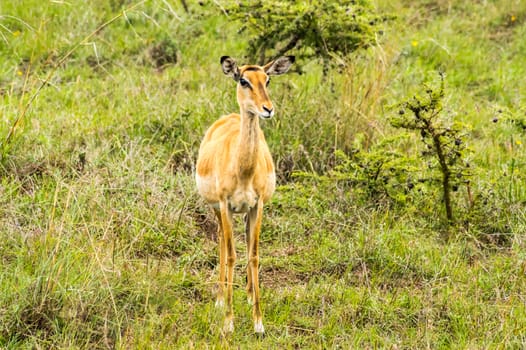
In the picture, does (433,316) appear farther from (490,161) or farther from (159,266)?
(490,161)

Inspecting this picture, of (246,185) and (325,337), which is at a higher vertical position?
(246,185)

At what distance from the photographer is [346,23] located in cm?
789

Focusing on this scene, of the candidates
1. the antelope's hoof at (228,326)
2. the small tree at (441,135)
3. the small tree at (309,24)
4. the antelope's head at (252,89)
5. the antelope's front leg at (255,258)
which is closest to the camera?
the antelope's head at (252,89)

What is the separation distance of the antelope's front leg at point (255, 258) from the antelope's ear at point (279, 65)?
0.83m

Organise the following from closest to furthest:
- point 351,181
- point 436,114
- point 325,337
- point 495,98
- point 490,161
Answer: point 325,337 < point 436,114 < point 351,181 < point 490,161 < point 495,98

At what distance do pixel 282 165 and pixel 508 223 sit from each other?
1.92 metres

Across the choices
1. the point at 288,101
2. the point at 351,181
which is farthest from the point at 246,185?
the point at 288,101

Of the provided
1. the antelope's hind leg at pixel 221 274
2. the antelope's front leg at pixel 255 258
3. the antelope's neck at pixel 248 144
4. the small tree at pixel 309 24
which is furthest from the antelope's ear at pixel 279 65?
the small tree at pixel 309 24

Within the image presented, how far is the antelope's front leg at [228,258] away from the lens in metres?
5.26

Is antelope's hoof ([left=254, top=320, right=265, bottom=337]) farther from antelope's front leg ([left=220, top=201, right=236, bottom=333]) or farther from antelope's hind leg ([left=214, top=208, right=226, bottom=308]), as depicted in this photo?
antelope's hind leg ([left=214, top=208, right=226, bottom=308])

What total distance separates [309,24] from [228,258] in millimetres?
3223

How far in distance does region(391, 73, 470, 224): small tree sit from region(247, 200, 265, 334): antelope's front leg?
1.50 meters

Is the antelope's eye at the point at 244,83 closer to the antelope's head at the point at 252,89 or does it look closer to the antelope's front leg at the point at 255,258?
the antelope's head at the point at 252,89

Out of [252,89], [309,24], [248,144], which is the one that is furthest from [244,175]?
[309,24]
